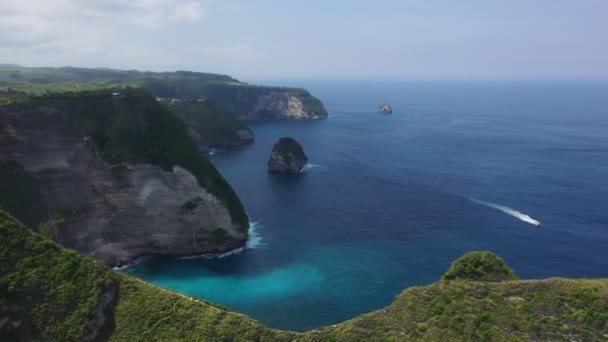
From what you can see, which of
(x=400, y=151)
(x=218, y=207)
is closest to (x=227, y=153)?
(x=400, y=151)

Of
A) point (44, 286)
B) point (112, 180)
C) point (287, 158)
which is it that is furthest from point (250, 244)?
point (287, 158)

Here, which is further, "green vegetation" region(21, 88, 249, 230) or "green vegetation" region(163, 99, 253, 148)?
"green vegetation" region(163, 99, 253, 148)

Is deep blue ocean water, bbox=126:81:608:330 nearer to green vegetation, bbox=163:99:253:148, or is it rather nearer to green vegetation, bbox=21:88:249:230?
green vegetation, bbox=21:88:249:230

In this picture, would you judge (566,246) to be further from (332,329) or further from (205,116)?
(205,116)

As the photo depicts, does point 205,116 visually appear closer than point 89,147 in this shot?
No

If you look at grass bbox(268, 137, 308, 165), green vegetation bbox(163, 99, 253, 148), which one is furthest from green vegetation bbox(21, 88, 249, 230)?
green vegetation bbox(163, 99, 253, 148)

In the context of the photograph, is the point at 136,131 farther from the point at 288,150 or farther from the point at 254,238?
the point at 288,150

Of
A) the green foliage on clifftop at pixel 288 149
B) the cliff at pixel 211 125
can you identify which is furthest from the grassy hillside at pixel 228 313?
the cliff at pixel 211 125
